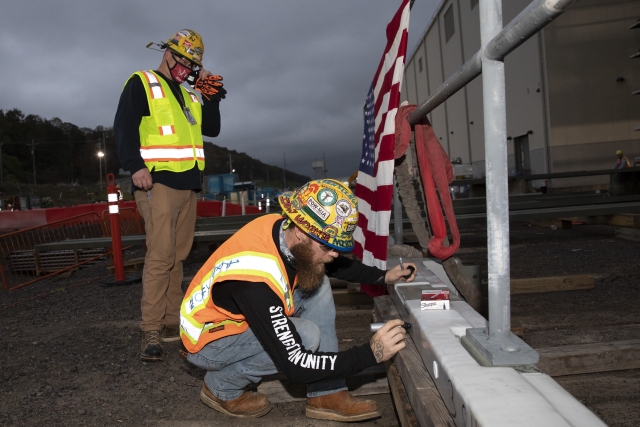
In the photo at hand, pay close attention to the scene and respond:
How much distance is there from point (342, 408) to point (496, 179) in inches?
53.7

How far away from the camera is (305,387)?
2.78 m

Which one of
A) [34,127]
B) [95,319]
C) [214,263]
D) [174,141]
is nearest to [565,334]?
[214,263]

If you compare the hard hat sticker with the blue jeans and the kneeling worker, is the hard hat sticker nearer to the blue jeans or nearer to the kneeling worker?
the kneeling worker

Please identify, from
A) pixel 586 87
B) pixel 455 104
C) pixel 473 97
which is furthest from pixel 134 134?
pixel 455 104

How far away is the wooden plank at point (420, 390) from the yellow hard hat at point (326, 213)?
0.51 metres

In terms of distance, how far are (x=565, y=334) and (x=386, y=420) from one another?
1.55m

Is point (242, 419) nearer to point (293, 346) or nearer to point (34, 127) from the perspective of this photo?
point (293, 346)

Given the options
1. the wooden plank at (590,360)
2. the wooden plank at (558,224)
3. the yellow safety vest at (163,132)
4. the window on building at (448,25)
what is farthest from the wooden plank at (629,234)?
the window on building at (448,25)

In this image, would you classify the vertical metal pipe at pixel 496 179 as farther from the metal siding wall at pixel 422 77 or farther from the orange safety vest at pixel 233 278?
the metal siding wall at pixel 422 77

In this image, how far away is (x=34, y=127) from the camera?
96.1 meters

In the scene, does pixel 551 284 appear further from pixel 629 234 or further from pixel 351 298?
pixel 629 234

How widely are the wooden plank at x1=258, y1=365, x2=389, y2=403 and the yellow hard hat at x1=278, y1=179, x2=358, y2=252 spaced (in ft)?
3.15

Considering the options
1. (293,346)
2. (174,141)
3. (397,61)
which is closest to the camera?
(293,346)

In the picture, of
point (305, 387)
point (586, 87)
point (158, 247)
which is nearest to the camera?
point (305, 387)
